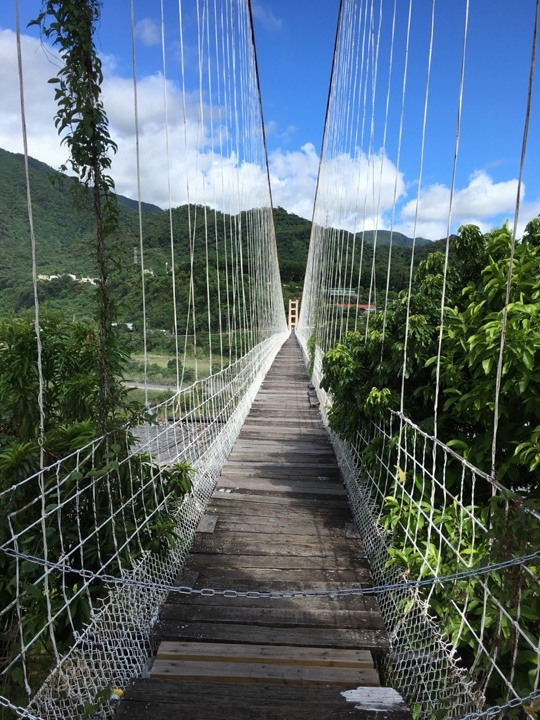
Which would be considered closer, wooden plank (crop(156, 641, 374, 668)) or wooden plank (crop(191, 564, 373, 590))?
wooden plank (crop(156, 641, 374, 668))

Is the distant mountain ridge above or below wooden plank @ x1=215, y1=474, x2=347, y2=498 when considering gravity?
above

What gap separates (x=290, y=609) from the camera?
1.96 metres

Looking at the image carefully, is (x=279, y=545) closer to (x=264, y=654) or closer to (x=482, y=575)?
(x=264, y=654)

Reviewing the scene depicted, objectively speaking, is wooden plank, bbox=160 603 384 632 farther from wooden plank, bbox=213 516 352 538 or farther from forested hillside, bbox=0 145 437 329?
forested hillside, bbox=0 145 437 329

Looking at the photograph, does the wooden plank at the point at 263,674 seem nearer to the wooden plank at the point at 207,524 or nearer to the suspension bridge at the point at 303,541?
the suspension bridge at the point at 303,541

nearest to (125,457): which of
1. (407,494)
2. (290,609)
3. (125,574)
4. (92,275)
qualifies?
(125,574)

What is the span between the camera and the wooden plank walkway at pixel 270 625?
1393mm

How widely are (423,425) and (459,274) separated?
832 mm

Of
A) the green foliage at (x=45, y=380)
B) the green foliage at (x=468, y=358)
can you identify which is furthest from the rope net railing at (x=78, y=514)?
the green foliage at (x=468, y=358)

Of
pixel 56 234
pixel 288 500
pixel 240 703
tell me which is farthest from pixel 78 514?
pixel 56 234

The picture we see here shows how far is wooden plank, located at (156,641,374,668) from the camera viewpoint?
1.66 meters

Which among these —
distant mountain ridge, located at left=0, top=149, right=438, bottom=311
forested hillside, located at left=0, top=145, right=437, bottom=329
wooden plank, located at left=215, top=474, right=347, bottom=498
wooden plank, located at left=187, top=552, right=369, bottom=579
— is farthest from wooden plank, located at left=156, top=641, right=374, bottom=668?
wooden plank, located at left=215, top=474, right=347, bottom=498

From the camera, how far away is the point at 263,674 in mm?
1594

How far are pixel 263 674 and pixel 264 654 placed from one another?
0.33 feet
